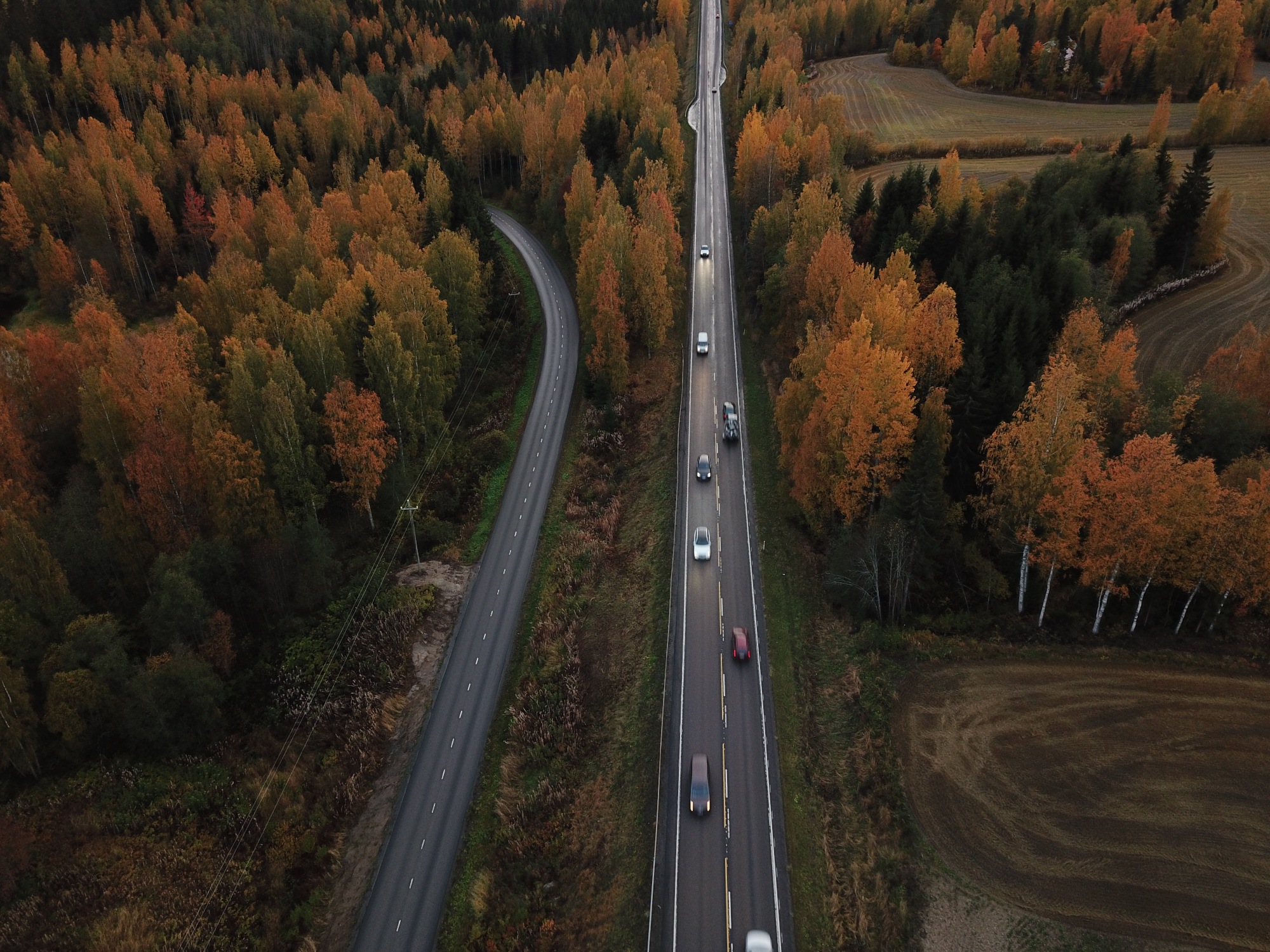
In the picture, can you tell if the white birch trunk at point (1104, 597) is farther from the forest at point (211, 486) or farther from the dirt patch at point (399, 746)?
the forest at point (211, 486)

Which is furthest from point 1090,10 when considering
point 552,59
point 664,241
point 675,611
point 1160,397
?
point 675,611

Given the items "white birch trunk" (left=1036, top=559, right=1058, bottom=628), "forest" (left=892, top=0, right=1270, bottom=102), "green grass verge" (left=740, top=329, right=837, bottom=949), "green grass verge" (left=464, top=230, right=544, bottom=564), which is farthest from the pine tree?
"green grass verge" (left=464, top=230, right=544, bottom=564)

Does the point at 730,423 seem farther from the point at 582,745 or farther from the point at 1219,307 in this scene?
the point at 1219,307

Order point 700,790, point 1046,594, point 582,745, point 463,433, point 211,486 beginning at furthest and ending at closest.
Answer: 1. point 463,433
2. point 211,486
3. point 582,745
4. point 1046,594
5. point 700,790

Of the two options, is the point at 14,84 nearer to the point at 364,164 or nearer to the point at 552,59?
the point at 364,164

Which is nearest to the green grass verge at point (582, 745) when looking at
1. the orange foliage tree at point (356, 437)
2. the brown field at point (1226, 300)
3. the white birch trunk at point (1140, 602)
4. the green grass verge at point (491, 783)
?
the green grass verge at point (491, 783)

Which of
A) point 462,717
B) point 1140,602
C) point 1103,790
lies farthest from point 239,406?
point 1140,602

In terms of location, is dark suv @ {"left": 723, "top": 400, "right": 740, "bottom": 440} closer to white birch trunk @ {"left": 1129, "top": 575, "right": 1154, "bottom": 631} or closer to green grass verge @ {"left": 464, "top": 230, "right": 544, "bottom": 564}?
green grass verge @ {"left": 464, "top": 230, "right": 544, "bottom": 564}
